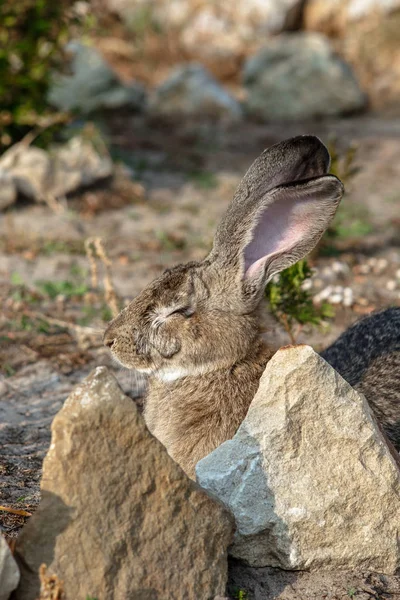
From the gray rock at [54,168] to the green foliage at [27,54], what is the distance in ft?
1.20

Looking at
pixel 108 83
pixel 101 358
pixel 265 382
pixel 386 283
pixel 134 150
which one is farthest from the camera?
pixel 108 83

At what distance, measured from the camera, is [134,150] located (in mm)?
12734

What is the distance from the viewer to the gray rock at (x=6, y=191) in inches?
396

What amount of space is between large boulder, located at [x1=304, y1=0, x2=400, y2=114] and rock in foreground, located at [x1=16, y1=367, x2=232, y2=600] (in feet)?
41.4

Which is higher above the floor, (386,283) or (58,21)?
(58,21)

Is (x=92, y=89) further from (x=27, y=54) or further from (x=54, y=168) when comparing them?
(x=54, y=168)

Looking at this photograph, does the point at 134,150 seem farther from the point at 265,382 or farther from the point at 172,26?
the point at 265,382

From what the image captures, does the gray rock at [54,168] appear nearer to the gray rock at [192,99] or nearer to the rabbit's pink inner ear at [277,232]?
the gray rock at [192,99]

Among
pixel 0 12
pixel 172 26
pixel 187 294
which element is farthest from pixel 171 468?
pixel 172 26

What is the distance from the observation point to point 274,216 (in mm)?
4609

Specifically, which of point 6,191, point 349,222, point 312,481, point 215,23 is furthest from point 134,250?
point 215,23

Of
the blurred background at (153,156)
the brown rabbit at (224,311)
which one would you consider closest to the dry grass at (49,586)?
the blurred background at (153,156)

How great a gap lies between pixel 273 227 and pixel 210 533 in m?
1.65

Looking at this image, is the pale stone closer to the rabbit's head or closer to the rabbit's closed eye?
the rabbit's head
